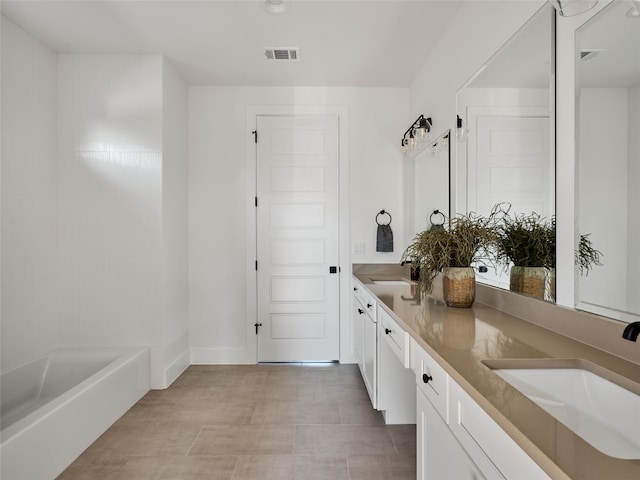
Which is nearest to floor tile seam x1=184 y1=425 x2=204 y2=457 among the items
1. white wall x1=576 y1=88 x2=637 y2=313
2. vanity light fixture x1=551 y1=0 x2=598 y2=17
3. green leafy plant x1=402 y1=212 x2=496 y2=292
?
green leafy plant x1=402 y1=212 x2=496 y2=292

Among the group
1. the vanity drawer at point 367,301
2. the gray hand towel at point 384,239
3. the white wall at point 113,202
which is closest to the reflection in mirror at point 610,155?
the vanity drawer at point 367,301

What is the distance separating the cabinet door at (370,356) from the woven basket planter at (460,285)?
67 centimetres

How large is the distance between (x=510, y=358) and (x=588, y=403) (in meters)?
0.20

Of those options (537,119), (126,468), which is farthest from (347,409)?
(537,119)

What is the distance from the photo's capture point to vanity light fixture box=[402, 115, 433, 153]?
9.55 feet

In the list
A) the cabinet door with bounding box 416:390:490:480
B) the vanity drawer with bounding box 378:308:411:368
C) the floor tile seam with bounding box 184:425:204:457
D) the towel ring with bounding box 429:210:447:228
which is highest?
the towel ring with bounding box 429:210:447:228

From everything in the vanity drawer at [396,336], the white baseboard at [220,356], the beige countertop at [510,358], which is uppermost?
the beige countertop at [510,358]

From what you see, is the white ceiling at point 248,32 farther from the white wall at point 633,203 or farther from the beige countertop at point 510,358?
the beige countertop at point 510,358

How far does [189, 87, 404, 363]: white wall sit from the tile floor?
0.55m

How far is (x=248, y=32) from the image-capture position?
8.64ft

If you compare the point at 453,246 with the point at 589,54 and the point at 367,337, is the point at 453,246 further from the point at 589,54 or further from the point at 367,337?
the point at 367,337

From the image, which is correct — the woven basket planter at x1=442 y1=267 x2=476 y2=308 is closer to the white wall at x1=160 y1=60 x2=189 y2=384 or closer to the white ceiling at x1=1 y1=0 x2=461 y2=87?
the white ceiling at x1=1 y1=0 x2=461 y2=87

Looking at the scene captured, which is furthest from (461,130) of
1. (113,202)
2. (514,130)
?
(113,202)

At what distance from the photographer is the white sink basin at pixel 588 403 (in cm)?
81
